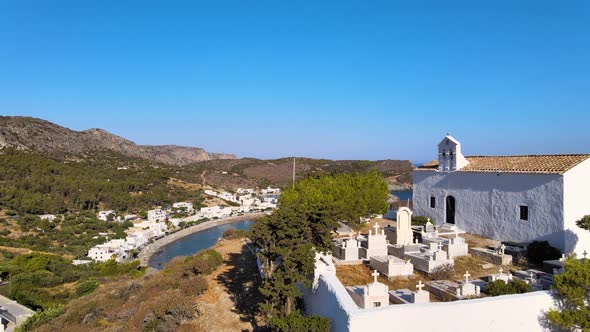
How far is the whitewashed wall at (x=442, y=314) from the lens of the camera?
28.2 ft

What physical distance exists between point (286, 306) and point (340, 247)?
5.05 metres

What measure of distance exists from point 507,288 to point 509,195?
8.94 meters

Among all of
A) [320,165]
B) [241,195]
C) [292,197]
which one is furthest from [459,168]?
[320,165]

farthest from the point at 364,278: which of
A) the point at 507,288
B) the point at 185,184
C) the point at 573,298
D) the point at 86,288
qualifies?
the point at 185,184

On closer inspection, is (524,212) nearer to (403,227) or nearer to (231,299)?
(403,227)

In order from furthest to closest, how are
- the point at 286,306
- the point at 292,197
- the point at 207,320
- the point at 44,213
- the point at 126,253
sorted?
the point at 44,213 < the point at 126,253 < the point at 292,197 < the point at 207,320 < the point at 286,306

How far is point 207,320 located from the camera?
12.6m

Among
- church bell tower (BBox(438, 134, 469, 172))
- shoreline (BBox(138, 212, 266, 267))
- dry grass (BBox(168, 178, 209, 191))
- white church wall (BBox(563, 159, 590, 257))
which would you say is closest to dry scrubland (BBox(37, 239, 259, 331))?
church bell tower (BBox(438, 134, 469, 172))

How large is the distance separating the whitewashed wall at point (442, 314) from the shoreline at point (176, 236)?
93.2 feet

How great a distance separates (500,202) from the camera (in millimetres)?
18609

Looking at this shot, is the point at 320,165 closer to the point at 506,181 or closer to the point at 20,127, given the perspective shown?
the point at 20,127

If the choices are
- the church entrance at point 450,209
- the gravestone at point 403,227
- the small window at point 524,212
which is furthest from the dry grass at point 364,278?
the church entrance at point 450,209

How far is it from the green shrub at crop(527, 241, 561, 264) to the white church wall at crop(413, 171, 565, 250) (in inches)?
21.9

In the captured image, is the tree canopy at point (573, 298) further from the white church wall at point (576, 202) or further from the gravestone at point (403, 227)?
the gravestone at point (403, 227)
